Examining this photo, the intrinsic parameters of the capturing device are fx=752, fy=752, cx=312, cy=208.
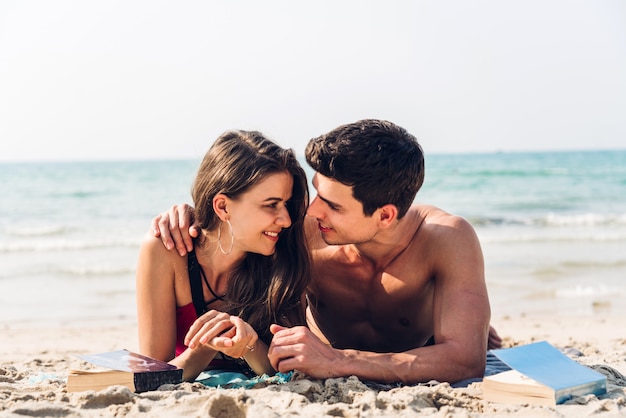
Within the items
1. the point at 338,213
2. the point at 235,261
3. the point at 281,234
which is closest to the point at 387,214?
the point at 338,213

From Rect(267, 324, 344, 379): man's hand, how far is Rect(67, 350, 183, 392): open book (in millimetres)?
517

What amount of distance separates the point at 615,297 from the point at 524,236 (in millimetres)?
5553

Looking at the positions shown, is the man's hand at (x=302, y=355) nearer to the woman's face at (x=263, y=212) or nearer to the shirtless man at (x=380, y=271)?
the shirtless man at (x=380, y=271)

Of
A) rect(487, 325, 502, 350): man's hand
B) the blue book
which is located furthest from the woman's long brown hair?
rect(487, 325, 502, 350): man's hand

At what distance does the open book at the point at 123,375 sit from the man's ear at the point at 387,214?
1415 mm

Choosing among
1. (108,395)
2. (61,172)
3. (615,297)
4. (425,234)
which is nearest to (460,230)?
(425,234)

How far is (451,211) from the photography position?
768 inches

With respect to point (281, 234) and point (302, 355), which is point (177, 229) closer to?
point (281, 234)

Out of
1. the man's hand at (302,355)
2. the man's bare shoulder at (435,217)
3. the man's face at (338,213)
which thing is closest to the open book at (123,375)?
the man's hand at (302,355)

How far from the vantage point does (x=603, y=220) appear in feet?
54.6

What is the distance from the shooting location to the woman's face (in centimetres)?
408

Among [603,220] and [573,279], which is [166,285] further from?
[603,220]

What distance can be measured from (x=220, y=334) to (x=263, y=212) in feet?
2.37

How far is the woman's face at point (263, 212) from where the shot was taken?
408 centimetres
